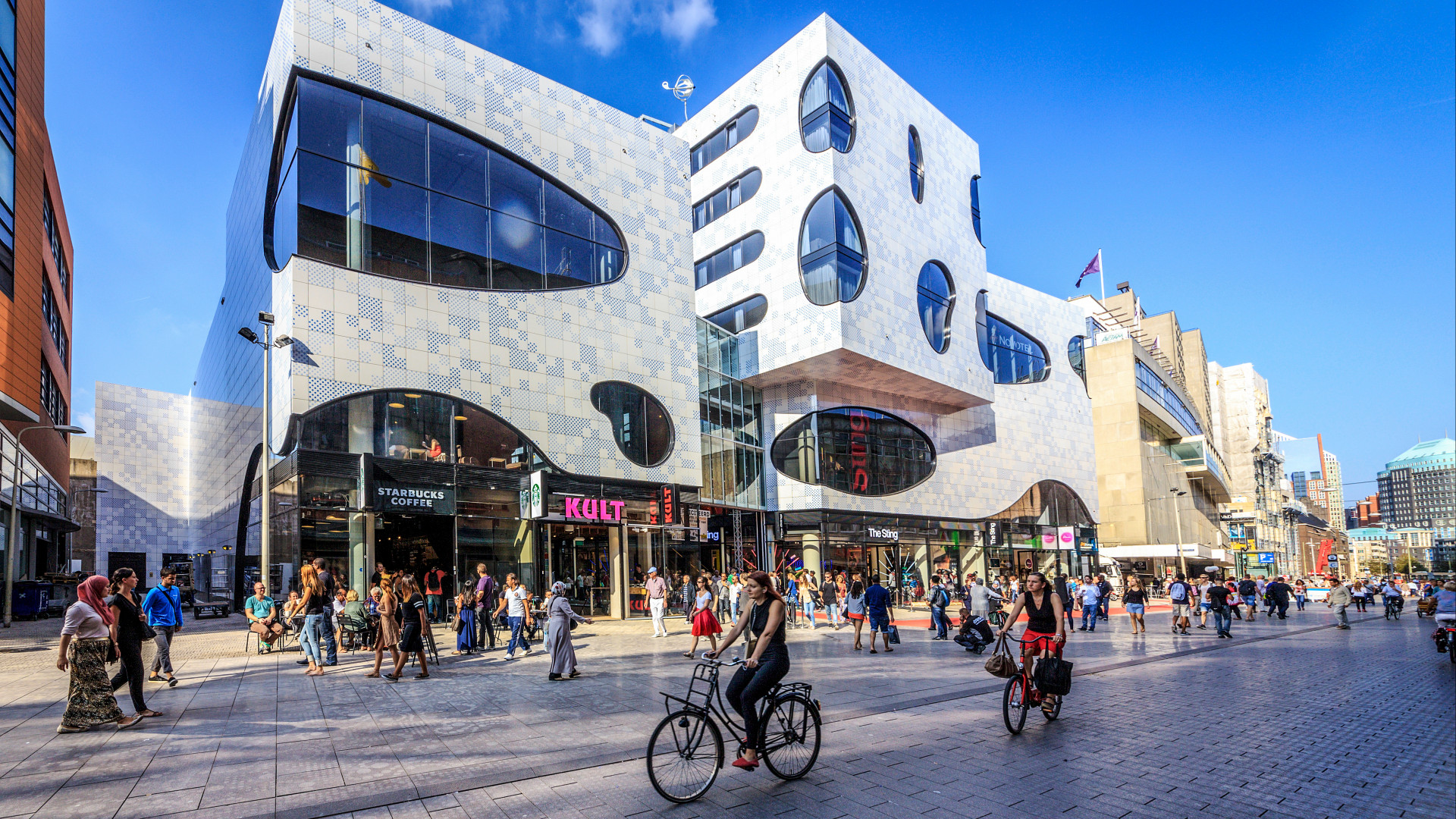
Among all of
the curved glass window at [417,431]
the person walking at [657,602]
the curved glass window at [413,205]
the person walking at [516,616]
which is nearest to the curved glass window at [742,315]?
the curved glass window at [413,205]

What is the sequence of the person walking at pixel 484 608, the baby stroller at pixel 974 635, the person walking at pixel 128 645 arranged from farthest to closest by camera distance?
the person walking at pixel 484 608 → the baby stroller at pixel 974 635 → the person walking at pixel 128 645

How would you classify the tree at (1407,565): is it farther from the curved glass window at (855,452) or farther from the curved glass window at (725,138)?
the curved glass window at (725,138)

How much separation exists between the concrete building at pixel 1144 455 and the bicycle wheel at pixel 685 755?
172ft

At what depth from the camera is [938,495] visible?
44.2 metres

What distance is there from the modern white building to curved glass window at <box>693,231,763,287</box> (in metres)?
0.14

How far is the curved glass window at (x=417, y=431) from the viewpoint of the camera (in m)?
21.4

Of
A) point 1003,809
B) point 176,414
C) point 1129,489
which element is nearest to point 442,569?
point 1003,809

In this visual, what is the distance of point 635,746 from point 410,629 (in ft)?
20.9

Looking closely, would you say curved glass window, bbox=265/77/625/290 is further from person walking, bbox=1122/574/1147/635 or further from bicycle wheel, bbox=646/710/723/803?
bicycle wheel, bbox=646/710/723/803

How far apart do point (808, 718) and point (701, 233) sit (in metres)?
37.1

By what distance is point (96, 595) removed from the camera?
31.2 ft

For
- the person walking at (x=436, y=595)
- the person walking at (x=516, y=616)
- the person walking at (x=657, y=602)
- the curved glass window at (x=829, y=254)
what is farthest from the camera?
the curved glass window at (x=829, y=254)

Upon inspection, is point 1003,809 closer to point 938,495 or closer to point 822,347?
point 822,347

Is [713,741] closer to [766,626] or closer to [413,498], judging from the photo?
[766,626]
